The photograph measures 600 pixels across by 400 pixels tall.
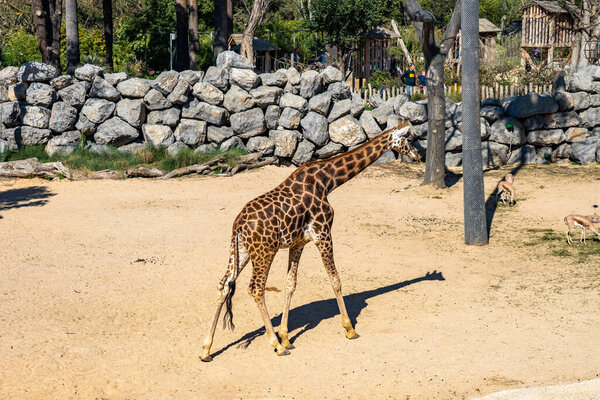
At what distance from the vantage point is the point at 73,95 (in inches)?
747

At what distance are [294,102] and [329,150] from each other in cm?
171

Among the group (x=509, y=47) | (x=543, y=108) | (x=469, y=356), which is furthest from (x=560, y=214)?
(x=509, y=47)

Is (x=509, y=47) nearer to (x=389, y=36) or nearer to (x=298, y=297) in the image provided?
(x=389, y=36)

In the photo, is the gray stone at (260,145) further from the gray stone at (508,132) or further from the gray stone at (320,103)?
the gray stone at (508,132)

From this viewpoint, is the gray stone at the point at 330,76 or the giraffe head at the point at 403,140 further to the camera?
the gray stone at the point at 330,76

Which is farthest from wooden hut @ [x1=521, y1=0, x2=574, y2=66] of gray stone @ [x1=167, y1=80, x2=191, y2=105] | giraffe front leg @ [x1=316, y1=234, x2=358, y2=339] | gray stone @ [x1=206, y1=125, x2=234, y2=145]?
giraffe front leg @ [x1=316, y1=234, x2=358, y2=339]

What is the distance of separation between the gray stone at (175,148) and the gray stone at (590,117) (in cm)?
1119

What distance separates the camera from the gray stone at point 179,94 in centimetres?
1912

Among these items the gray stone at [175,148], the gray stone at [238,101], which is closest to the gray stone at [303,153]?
the gray stone at [238,101]

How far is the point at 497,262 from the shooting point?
11250mm

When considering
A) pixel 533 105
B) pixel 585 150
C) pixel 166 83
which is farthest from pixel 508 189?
pixel 166 83

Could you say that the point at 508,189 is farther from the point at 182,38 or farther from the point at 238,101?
the point at 182,38

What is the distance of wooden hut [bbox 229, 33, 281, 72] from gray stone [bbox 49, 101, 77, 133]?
1384 centimetres

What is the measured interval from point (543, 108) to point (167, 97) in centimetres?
1057
